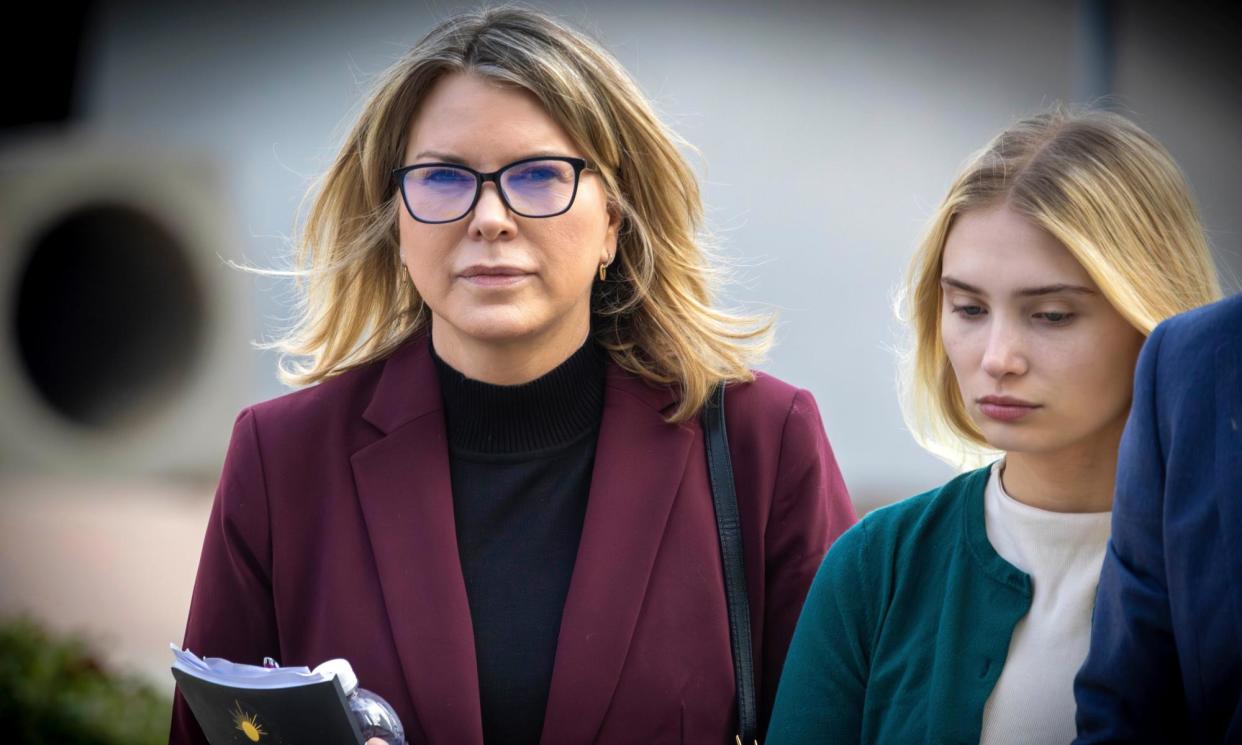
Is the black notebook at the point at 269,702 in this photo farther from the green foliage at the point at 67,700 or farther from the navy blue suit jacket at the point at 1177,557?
the green foliage at the point at 67,700

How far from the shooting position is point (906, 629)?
2.39 metres

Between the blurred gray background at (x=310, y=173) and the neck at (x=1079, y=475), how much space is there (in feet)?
17.1

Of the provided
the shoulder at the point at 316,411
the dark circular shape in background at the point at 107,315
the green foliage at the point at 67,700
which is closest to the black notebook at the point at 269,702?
the shoulder at the point at 316,411

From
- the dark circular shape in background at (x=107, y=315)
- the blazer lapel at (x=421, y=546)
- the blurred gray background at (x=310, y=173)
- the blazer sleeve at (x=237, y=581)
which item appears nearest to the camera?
the blazer lapel at (x=421, y=546)

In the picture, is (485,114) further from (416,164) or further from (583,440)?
(583,440)

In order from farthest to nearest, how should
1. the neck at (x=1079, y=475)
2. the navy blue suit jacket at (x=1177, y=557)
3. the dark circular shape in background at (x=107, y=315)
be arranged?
1. the dark circular shape in background at (x=107, y=315)
2. the neck at (x=1079, y=475)
3. the navy blue suit jacket at (x=1177, y=557)

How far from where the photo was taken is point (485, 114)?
2.75 metres

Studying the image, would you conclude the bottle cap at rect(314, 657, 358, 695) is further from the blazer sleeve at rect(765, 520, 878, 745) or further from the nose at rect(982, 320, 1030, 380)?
the nose at rect(982, 320, 1030, 380)

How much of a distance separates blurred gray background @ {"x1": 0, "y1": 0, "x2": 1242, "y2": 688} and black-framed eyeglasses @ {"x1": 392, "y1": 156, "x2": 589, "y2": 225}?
15.9 ft

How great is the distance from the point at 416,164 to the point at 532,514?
70cm

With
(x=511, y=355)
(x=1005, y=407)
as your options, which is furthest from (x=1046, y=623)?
(x=511, y=355)

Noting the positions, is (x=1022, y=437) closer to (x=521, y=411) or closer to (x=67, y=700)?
(x=521, y=411)

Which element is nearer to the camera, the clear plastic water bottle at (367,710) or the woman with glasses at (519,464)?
the clear plastic water bottle at (367,710)

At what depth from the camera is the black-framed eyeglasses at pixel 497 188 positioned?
2.71 metres
